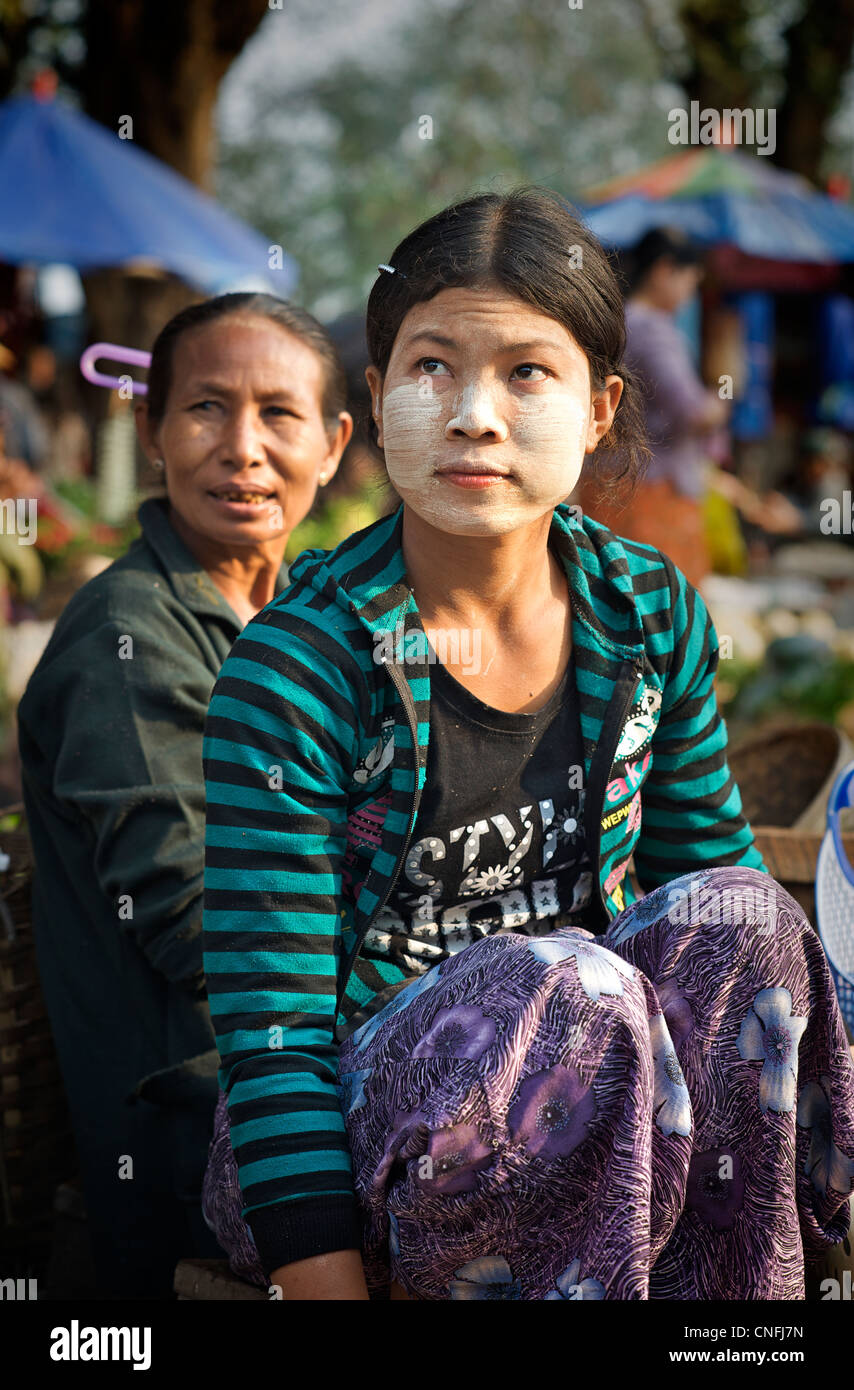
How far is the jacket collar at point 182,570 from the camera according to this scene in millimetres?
2076

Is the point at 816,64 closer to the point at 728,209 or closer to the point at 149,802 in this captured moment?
the point at 728,209

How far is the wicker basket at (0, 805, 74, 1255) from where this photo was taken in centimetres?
214

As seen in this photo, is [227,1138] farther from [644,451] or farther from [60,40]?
[60,40]

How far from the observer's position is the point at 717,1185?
138 centimetres

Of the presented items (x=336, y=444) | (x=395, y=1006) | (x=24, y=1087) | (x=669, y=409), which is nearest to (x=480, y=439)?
(x=395, y=1006)

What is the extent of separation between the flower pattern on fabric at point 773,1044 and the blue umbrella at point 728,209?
27.0 feet

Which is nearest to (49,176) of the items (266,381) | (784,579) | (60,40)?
(60,40)

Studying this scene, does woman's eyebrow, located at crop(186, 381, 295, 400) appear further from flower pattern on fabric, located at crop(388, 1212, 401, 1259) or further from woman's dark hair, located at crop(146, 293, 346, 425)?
flower pattern on fabric, located at crop(388, 1212, 401, 1259)

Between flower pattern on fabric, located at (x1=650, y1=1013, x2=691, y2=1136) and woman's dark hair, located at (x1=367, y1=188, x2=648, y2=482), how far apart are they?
2.55ft

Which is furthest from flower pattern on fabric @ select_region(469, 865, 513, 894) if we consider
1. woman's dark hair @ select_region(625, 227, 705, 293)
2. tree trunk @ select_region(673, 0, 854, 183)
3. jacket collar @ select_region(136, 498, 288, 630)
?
tree trunk @ select_region(673, 0, 854, 183)

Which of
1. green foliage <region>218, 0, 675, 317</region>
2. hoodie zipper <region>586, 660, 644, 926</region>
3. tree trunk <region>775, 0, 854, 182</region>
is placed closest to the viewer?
hoodie zipper <region>586, 660, 644, 926</region>

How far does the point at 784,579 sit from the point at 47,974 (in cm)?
789

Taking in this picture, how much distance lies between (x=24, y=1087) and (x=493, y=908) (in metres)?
0.99

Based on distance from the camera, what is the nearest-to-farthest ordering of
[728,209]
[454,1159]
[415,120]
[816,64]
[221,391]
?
[454,1159]
[221,391]
[728,209]
[816,64]
[415,120]
